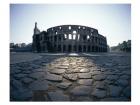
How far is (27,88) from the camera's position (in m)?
2.39

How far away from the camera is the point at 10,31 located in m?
3.11

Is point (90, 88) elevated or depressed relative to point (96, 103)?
elevated

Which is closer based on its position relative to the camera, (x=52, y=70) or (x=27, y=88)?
(x=27, y=88)
